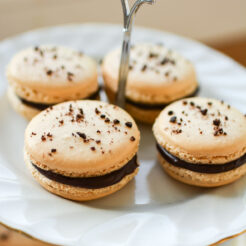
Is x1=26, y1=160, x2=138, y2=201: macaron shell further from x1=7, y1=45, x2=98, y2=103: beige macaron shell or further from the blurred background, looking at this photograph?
the blurred background

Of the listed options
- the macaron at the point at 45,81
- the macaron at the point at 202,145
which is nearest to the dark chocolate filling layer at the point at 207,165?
the macaron at the point at 202,145

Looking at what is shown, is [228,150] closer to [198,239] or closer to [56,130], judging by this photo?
[198,239]

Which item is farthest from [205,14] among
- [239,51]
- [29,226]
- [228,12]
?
[29,226]

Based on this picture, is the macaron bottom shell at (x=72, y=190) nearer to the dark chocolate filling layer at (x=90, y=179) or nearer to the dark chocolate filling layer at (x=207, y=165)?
the dark chocolate filling layer at (x=90, y=179)

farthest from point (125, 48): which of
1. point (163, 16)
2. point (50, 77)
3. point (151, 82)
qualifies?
point (163, 16)

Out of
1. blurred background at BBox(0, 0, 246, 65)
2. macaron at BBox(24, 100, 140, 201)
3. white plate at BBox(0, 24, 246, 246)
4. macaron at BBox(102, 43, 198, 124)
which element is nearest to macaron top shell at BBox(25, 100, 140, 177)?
macaron at BBox(24, 100, 140, 201)

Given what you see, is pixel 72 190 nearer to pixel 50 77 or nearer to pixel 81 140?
pixel 81 140

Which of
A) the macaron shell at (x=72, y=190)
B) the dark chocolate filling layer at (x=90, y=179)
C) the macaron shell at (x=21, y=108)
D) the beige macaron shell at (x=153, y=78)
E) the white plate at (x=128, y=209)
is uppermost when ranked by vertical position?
the beige macaron shell at (x=153, y=78)

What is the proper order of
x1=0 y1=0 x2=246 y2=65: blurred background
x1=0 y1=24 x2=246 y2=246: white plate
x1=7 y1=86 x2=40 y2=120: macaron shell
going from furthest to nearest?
x1=0 y1=0 x2=246 y2=65: blurred background
x1=7 y1=86 x2=40 y2=120: macaron shell
x1=0 y1=24 x2=246 y2=246: white plate

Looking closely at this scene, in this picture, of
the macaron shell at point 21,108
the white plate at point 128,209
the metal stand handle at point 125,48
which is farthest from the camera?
the macaron shell at point 21,108
